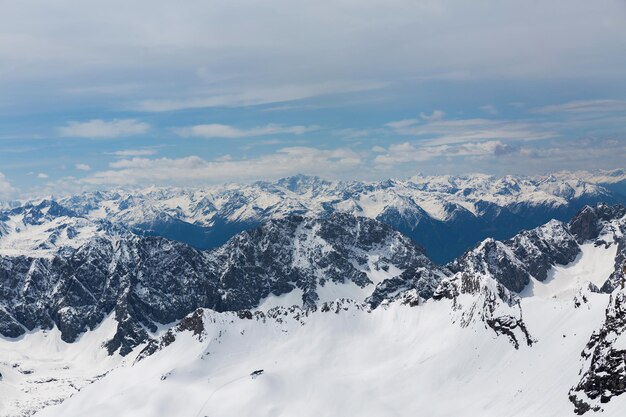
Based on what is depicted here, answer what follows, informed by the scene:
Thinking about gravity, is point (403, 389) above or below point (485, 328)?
below

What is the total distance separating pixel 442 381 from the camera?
188 meters

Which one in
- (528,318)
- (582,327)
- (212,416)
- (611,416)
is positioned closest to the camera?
(611,416)

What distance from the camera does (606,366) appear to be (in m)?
122

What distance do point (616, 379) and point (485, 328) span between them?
79.6m

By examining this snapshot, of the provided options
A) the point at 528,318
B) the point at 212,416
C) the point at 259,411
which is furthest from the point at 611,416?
the point at 212,416

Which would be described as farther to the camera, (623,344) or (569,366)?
(569,366)

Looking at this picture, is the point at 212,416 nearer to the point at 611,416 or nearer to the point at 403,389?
the point at 403,389

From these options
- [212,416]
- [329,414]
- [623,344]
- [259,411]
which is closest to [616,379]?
[623,344]

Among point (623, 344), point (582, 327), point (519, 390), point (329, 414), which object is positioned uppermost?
point (623, 344)

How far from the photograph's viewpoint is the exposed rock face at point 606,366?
11744 centimetres

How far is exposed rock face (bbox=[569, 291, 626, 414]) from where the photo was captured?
385ft

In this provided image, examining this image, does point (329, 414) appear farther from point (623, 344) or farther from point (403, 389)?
point (623, 344)

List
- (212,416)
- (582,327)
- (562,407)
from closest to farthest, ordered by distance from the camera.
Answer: (562,407) < (582,327) < (212,416)

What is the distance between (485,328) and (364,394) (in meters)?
50.2
